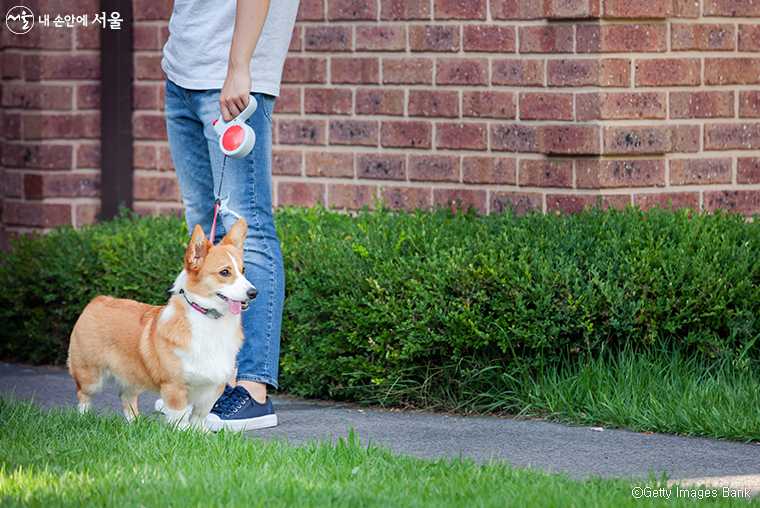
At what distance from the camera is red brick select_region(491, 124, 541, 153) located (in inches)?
208

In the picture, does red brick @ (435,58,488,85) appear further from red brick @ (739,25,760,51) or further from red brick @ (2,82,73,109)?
red brick @ (2,82,73,109)

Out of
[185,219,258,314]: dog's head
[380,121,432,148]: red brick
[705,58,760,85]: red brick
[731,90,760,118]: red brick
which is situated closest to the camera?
[185,219,258,314]: dog's head

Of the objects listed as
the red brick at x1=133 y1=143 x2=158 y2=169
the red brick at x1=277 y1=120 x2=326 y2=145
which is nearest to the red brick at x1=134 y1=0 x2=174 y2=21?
the red brick at x1=133 y1=143 x2=158 y2=169

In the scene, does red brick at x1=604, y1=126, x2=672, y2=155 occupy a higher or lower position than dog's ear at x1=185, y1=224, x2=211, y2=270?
higher

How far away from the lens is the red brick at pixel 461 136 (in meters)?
5.47

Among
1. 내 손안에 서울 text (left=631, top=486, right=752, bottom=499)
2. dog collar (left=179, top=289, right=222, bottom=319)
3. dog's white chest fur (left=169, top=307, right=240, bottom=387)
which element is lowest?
내 손안에 서울 text (left=631, top=486, right=752, bottom=499)

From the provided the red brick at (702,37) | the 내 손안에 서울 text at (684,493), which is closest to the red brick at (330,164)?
the red brick at (702,37)

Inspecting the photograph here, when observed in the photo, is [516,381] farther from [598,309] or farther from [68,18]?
[68,18]

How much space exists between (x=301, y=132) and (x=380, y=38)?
0.83 metres

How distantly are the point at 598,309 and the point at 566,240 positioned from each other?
41cm

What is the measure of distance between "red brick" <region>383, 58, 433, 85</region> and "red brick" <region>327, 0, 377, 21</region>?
0.32 metres

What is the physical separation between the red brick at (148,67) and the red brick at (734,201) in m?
3.76

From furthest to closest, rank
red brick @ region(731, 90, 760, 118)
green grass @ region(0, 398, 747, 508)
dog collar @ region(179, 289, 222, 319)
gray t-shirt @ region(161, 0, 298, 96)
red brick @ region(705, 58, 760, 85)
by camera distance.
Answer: red brick @ region(731, 90, 760, 118) < red brick @ region(705, 58, 760, 85) < gray t-shirt @ region(161, 0, 298, 96) < dog collar @ region(179, 289, 222, 319) < green grass @ region(0, 398, 747, 508)

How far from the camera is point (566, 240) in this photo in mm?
4465
